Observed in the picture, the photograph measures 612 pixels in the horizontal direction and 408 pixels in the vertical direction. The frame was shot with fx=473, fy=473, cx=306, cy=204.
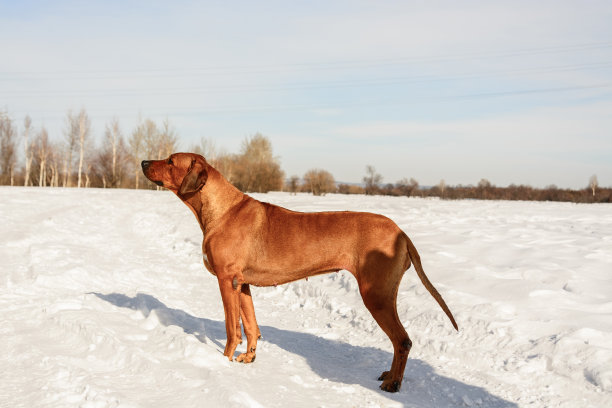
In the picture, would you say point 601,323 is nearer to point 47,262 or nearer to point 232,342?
point 232,342

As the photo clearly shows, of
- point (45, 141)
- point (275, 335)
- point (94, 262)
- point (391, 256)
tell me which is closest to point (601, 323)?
point (391, 256)

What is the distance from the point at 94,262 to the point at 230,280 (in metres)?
5.98

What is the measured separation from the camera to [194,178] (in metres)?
4.70

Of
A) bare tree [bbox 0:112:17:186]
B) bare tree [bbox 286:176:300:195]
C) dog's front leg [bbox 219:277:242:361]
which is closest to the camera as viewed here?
dog's front leg [bbox 219:277:242:361]

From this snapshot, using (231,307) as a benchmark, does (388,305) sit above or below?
above

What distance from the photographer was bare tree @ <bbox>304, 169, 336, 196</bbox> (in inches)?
1522

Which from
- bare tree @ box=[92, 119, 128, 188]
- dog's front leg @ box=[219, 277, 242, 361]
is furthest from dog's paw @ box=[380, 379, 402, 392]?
bare tree @ box=[92, 119, 128, 188]

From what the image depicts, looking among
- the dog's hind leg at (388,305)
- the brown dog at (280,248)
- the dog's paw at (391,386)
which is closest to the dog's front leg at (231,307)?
the brown dog at (280,248)

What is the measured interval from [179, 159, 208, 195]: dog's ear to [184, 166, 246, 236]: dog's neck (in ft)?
0.31

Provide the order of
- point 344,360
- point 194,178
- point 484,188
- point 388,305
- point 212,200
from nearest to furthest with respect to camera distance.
Result: point 388,305 < point 194,178 < point 212,200 < point 344,360 < point 484,188

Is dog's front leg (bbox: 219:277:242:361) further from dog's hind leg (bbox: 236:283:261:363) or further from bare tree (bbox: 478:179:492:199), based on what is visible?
bare tree (bbox: 478:179:492:199)

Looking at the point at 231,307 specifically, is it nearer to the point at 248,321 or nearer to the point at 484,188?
the point at 248,321

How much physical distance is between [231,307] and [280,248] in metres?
0.75

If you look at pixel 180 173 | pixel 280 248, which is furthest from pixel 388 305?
pixel 180 173
